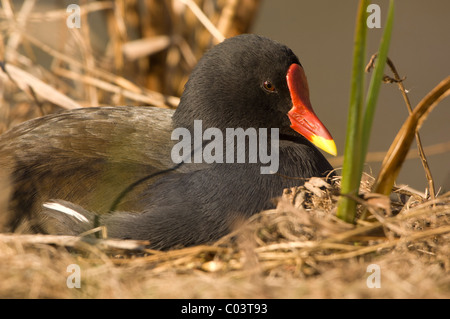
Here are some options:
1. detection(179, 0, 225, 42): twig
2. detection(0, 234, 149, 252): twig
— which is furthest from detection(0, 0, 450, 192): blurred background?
detection(0, 234, 149, 252): twig

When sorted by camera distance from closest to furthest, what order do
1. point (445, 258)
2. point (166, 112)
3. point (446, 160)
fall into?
point (445, 258) → point (166, 112) → point (446, 160)

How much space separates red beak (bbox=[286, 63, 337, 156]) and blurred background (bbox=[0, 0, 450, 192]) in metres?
0.38

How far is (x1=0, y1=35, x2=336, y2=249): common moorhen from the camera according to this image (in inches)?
86.4

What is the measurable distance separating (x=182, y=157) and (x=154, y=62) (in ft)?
5.21

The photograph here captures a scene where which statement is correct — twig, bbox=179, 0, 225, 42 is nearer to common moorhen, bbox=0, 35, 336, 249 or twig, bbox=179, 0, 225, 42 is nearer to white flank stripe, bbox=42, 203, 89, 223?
common moorhen, bbox=0, 35, 336, 249

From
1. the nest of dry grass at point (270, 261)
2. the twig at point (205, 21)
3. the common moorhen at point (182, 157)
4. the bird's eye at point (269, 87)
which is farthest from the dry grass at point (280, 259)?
the twig at point (205, 21)

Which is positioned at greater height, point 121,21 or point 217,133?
point 121,21

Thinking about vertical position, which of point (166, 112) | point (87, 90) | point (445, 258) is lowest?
point (445, 258)

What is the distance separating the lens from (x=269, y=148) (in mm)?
2404

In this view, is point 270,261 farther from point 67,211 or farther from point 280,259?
point 67,211

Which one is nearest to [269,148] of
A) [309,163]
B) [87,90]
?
[309,163]

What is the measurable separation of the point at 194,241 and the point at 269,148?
50cm

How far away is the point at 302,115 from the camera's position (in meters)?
2.43
